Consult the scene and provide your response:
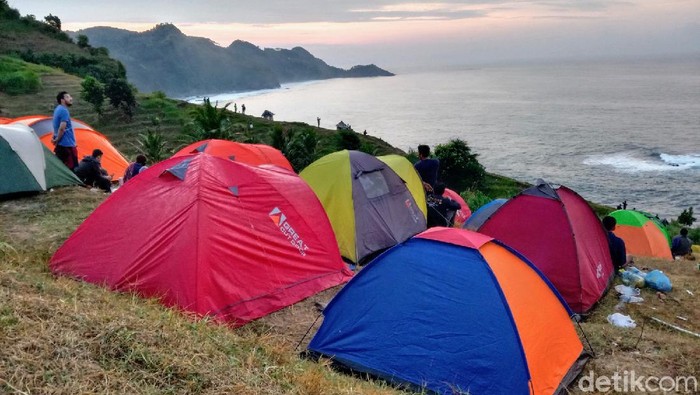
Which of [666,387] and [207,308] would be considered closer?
[666,387]

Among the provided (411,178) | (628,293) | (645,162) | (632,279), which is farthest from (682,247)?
(645,162)

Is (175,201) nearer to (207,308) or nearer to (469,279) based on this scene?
(207,308)

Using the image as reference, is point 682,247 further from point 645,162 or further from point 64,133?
point 645,162

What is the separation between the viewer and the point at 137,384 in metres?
3.11

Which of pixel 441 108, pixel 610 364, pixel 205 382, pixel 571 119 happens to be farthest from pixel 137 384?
pixel 441 108

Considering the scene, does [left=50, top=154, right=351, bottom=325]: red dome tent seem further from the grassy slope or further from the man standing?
the man standing

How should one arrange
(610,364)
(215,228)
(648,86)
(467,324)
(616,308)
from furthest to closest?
(648,86), (616,308), (215,228), (610,364), (467,324)

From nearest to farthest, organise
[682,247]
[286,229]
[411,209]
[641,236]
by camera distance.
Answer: [286,229] → [411,209] → [641,236] → [682,247]

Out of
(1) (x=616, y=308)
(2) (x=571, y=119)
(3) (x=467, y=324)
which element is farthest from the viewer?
(2) (x=571, y=119)

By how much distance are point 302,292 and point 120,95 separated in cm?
3115

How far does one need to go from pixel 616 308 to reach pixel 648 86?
17672cm

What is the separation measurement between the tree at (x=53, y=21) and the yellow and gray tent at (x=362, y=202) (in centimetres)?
6179

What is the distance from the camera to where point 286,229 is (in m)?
7.07

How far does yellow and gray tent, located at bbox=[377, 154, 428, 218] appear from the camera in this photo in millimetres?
11492
